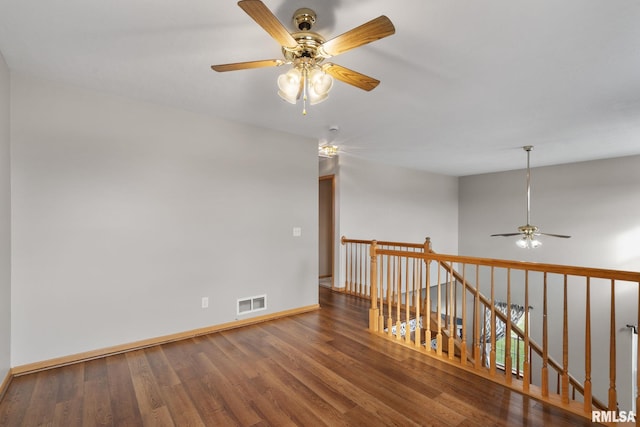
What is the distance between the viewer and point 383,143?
4469mm

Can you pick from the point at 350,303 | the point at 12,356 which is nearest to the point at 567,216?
the point at 350,303

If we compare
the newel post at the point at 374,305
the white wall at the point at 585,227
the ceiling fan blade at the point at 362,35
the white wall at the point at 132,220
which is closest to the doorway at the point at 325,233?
the white wall at the point at 132,220

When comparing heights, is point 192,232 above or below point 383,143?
below

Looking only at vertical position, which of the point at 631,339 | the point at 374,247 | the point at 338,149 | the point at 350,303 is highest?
the point at 338,149

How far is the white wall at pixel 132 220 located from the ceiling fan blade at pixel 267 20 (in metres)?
2.04

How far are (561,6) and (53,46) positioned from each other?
328 cm

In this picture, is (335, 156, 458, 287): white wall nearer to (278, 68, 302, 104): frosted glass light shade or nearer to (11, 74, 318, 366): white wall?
(11, 74, 318, 366): white wall

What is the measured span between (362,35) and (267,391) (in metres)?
2.41

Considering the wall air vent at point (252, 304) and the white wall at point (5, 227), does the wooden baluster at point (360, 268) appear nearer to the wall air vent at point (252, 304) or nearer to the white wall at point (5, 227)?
the wall air vent at point (252, 304)

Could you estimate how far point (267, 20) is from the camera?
137 cm

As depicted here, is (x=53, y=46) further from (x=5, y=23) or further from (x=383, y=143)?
(x=383, y=143)

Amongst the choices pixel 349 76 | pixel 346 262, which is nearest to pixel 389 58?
pixel 349 76

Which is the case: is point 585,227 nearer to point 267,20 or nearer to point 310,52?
point 310,52

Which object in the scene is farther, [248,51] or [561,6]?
[248,51]
